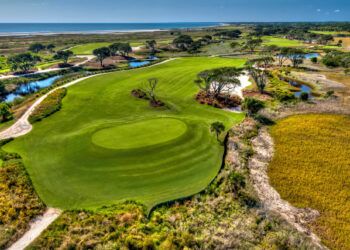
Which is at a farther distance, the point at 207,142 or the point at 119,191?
the point at 207,142

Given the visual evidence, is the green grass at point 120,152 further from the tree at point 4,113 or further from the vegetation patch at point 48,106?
the tree at point 4,113

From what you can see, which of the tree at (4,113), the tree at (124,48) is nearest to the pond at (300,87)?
the tree at (4,113)

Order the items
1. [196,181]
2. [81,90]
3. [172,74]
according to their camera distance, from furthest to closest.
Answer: [172,74] < [81,90] < [196,181]

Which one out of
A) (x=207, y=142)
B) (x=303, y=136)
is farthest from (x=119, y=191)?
(x=303, y=136)

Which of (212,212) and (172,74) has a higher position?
(172,74)

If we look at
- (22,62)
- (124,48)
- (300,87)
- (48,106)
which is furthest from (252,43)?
(48,106)

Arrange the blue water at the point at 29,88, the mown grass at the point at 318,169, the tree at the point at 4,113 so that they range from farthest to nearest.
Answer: the blue water at the point at 29,88 < the tree at the point at 4,113 < the mown grass at the point at 318,169

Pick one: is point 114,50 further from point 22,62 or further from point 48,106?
point 48,106

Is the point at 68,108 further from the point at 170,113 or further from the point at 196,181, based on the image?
the point at 196,181

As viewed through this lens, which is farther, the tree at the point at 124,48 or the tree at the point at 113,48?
the tree at the point at 124,48
